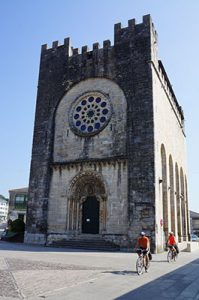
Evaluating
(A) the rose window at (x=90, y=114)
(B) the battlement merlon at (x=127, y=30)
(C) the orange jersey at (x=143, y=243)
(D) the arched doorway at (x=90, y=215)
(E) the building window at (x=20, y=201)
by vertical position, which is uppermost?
(B) the battlement merlon at (x=127, y=30)

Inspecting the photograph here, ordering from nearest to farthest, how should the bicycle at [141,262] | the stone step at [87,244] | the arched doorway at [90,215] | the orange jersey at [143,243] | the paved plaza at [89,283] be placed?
the paved plaza at [89,283] → the bicycle at [141,262] → the orange jersey at [143,243] → the stone step at [87,244] → the arched doorway at [90,215]

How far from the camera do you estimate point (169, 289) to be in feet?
22.8

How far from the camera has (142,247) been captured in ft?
32.3

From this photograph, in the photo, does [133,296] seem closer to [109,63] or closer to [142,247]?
[142,247]

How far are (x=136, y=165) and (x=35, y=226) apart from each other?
8.20 m

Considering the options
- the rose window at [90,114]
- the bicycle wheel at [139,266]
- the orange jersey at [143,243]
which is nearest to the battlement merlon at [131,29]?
the rose window at [90,114]

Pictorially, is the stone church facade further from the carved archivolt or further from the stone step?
the stone step

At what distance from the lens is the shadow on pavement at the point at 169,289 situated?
614cm

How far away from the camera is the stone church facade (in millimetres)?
17906

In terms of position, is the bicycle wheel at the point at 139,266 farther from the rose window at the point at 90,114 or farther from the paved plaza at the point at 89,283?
the rose window at the point at 90,114

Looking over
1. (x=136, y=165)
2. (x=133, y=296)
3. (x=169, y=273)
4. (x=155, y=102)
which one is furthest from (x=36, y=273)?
(x=155, y=102)

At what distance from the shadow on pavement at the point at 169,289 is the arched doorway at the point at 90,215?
10788 mm

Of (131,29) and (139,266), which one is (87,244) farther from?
(131,29)

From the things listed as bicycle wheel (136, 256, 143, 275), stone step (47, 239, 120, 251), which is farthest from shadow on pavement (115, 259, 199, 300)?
stone step (47, 239, 120, 251)
